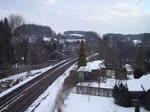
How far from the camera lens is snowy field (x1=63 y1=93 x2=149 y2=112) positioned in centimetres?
2691

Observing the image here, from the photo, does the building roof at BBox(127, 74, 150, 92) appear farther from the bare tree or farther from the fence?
the bare tree

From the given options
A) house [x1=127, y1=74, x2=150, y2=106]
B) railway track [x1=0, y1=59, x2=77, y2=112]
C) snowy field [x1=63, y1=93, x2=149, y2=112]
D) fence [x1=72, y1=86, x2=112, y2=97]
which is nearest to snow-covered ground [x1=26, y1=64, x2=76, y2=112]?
railway track [x1=0, y1=59, x2=77, y2=112]

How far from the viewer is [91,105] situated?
94.3 ft

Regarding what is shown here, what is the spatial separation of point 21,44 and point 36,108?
3772cm

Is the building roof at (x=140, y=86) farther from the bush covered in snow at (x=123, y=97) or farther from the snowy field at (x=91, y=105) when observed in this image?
the snowy field at (x=91, y=105)

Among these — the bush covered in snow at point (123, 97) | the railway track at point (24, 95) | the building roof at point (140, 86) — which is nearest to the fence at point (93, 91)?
the building roof at point (140, 86)

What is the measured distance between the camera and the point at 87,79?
45719 mm

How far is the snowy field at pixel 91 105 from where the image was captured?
26906mm

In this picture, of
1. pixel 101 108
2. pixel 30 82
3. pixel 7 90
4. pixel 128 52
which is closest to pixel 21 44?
pixel 30 82

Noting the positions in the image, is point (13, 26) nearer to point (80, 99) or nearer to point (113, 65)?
point (113, 65)

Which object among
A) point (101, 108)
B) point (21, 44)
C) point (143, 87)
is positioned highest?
point (21, 44)

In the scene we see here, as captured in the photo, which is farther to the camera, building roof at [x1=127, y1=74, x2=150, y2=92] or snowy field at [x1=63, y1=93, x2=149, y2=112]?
building roof at [x1=127, y1=74, x2=150, y2=92]

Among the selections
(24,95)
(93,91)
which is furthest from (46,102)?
(93,91)

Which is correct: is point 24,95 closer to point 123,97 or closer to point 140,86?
point 123,97
